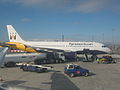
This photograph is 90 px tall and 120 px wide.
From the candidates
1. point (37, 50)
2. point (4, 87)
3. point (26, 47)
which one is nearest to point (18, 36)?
point (26, 47)

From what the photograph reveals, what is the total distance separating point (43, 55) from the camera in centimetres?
3800

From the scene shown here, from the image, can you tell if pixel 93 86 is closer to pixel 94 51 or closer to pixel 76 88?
pixel 76 88

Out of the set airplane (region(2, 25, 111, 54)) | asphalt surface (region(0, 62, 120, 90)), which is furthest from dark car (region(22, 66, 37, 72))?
airplane (region(2, 25, 111, 54))

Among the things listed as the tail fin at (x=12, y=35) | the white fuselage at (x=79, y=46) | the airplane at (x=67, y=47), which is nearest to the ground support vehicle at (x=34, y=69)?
the airplane at (x=67, y=47)

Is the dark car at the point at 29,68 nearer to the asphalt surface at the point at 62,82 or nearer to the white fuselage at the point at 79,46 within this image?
the asphalt surface at the point at 62,82

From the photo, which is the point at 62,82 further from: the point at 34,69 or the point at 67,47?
the point at 67,47

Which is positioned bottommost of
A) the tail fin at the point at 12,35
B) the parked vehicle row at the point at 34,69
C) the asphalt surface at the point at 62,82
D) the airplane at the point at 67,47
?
the asphalt surface at the point at 62,82

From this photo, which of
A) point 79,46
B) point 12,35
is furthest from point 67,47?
point 12,35

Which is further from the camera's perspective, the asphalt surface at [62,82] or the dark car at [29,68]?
the dark car at [29,68]

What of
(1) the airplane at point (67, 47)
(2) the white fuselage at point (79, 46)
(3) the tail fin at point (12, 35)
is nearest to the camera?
(1) the airplane at point (67, 47)

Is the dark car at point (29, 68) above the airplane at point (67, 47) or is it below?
below

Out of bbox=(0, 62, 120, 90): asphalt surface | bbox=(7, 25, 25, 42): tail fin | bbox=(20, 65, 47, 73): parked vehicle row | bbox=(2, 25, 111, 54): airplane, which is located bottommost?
bbox=(0, 62, 120, 90): asphalt surface

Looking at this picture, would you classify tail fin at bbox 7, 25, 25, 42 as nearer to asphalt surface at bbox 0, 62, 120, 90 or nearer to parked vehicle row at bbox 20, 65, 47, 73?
parked vehicle row at bbox 20, 65, 47, 73

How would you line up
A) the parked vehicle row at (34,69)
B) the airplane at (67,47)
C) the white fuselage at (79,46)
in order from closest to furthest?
the parked vehicle row at (34,69) < the airplane at (67,47) < the white fuselage at (79,46)
